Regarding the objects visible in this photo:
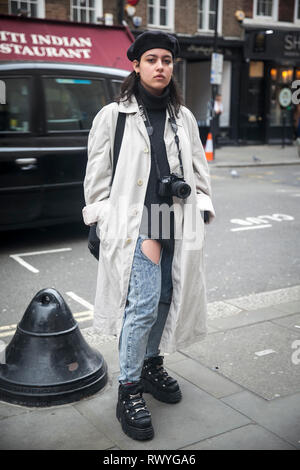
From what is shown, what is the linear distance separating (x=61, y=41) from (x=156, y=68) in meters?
6.45

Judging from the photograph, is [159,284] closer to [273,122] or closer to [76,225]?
[76,225]

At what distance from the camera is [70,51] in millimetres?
8914

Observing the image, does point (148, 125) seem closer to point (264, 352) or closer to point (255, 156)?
point (264, 352)

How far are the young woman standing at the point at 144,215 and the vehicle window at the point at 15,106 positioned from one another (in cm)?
379

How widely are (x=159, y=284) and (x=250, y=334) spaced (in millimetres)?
1507

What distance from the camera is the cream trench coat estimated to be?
283cm

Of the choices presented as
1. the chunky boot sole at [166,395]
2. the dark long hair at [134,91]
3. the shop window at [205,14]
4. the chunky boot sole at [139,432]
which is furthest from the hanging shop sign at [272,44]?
the chunky boot sole at [139,432]

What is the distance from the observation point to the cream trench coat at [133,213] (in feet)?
9.28

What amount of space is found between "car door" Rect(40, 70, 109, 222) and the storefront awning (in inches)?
41.6

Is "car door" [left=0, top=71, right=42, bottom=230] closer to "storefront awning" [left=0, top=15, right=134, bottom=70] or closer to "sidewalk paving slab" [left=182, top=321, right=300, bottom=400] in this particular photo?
"storefront awning" [left=0, top=15, right=134, bottom=70]

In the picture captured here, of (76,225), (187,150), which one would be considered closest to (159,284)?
(187,150)

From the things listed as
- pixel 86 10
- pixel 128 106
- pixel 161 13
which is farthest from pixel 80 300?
pixel 161 13

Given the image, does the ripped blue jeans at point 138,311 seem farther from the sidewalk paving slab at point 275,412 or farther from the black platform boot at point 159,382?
the sidewalk paving slab at point 275,412

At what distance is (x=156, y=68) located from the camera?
2828mm
